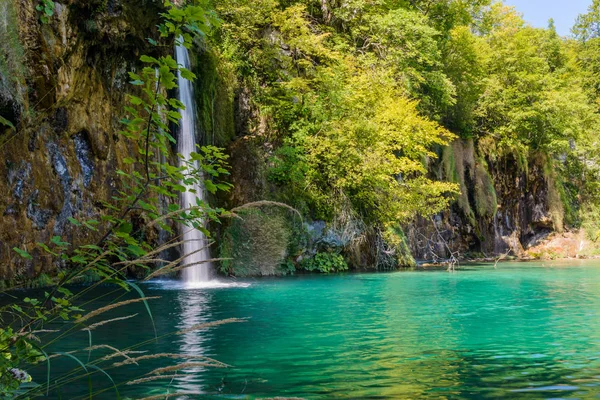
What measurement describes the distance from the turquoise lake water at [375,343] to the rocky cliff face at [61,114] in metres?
3.13

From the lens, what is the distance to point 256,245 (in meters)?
20.5

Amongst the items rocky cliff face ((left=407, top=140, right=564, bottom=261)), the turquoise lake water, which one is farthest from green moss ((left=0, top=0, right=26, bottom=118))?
rocky cliff face ((left=407, top=140, right=564, bottom=261))

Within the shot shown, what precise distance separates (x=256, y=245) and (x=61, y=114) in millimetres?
7896

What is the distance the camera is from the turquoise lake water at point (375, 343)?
5238 millimetres

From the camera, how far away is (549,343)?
24.5 ft

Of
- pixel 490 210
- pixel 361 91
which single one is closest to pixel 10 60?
pixel 361 91

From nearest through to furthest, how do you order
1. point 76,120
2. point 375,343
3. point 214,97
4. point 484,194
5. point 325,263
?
point 375,343
point 76,120
point 325,263
point 214,97
point 484,194

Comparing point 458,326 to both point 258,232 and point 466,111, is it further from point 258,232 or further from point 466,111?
point 466,111

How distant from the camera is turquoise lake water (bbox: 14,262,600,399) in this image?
17.2 ft

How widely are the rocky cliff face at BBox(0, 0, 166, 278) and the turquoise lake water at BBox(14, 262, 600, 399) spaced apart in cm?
313

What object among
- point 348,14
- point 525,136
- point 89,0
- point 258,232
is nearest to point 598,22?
point 525,136

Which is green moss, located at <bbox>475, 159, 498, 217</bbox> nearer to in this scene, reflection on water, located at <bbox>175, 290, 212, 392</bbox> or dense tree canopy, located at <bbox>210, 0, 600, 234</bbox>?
dense tree canopy, located at <bbox>210, 0, 600, 234</bbox>

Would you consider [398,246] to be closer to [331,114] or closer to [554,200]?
[331,114]

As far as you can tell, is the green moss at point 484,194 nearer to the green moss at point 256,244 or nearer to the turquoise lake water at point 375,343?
the green moss at point 256,244
